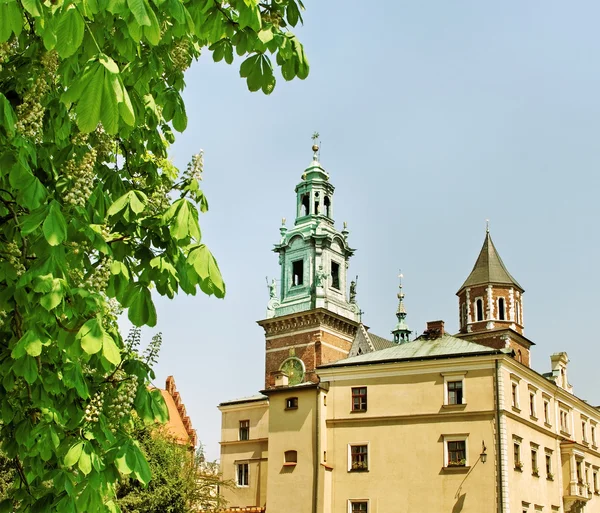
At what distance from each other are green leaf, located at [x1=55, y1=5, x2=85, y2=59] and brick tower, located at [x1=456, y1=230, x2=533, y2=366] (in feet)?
209

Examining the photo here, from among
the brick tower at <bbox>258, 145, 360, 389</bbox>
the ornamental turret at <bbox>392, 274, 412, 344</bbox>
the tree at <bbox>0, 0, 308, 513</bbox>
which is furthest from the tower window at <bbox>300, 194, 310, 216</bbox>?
the tree at <bbox>0, 0, 308, 513</bbox>

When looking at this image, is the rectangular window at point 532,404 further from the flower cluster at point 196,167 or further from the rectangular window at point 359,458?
the flower cluster at point 196,167

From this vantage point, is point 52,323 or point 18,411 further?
point 18,411

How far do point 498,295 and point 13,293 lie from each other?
64.4 metres

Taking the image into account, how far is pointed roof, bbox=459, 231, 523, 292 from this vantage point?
68812 millimetres

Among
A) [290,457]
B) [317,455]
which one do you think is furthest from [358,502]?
[290,457]

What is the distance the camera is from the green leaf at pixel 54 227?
576cm

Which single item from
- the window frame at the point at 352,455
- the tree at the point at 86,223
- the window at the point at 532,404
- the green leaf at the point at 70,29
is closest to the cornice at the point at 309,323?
the window frame at the point at 352,455

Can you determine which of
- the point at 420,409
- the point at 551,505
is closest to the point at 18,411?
the point at 420,409

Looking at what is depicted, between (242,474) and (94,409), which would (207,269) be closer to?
(94,409)

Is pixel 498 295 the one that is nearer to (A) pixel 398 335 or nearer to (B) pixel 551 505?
(A) pixel 398 335

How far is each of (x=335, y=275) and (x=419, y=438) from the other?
2501 centimetres

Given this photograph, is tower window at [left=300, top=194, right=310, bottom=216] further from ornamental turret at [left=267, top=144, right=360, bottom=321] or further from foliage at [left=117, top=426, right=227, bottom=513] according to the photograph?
foliage at [left=117, top=426, right=227, bottom=513]

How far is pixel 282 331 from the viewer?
64.2 meters
